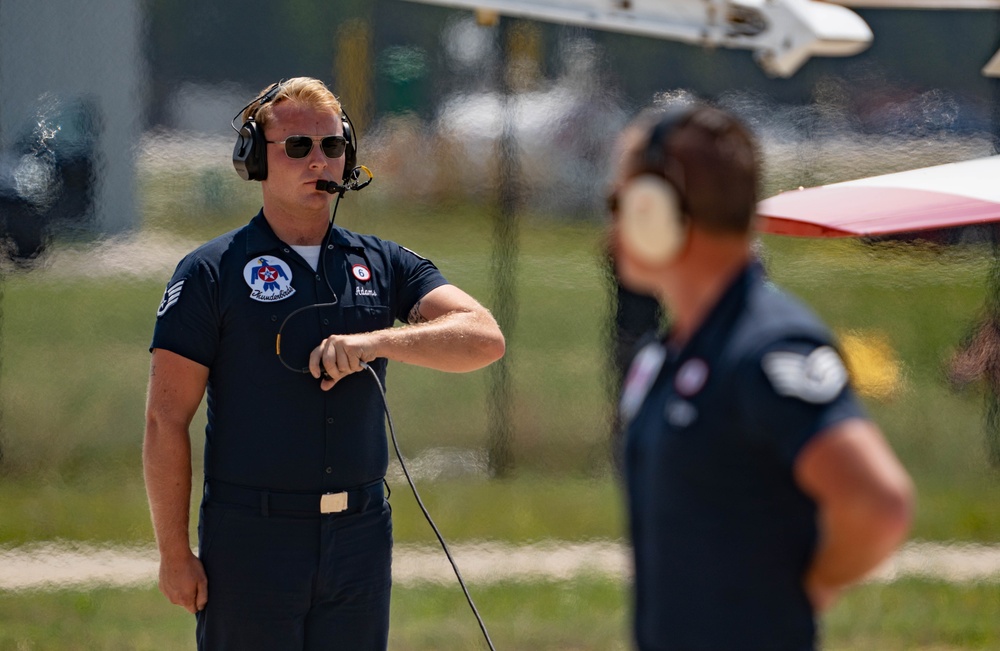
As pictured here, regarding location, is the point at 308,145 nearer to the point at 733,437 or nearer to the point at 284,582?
the point at 284,582

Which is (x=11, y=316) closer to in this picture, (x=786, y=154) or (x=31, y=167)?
(x=31, y=167)

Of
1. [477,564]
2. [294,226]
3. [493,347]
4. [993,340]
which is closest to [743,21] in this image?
[493,347]

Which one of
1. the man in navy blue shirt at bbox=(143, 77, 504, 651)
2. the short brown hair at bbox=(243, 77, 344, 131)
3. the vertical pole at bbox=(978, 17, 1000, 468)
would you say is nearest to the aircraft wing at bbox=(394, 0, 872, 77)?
the short brown hair at bbox=(243, 77, 344, 131)

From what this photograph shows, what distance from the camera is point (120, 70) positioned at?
5887mm

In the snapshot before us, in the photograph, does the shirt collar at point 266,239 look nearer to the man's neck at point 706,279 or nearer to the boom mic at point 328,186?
the boom mic at point 328,186

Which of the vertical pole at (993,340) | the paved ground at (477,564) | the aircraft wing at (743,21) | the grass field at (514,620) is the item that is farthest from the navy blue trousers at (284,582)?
the vertical pole at (993,340)

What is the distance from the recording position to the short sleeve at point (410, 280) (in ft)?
10.2

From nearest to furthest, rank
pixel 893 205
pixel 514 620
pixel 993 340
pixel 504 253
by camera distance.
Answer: pixel 893 205 < pixel 514 620 < pixel 504 253 < pixel 993 340

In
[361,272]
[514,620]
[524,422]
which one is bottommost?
[514,620]

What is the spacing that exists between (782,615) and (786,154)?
16.1 ft

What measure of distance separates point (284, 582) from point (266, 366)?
1.62 ft

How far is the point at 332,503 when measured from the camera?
2857mm

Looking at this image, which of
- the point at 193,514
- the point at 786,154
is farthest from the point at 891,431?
the point at 193,514

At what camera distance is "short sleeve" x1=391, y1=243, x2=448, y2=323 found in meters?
3.11
